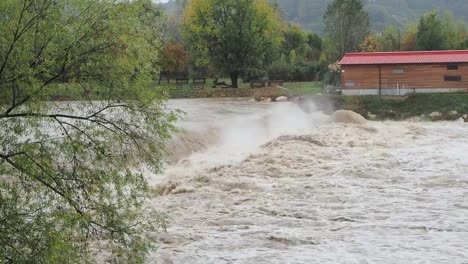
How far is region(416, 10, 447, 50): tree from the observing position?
A: 183 feet

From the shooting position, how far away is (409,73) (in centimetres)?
3588

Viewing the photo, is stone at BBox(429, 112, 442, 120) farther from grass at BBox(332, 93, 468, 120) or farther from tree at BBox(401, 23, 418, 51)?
tree at BBox(401, 23, 418, 51)

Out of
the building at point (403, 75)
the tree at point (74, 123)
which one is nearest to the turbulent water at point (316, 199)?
the tree at point (74, 123)

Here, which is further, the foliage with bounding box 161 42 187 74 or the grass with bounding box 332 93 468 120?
the foliage with bounding box 161 42 187 74

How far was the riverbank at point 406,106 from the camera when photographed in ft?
98.9

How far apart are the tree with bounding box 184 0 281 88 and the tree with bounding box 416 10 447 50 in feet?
48.1

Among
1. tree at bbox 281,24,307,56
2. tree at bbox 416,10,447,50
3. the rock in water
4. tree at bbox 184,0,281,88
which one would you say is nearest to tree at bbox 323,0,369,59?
tree at bbox 416,10,447,50

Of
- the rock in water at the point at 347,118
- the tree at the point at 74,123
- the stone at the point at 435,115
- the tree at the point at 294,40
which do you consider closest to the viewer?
the tree at the point at 74,123

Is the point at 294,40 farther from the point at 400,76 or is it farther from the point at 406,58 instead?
the point at 400,76

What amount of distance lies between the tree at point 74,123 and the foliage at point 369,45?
53454 mm

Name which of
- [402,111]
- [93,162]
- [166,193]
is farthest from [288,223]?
[402,111]

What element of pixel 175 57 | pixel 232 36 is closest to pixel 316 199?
pixel 232 36

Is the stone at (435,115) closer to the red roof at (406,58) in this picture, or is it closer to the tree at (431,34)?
the red roof at (406,58)

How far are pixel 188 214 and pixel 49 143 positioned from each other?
5.11 m
